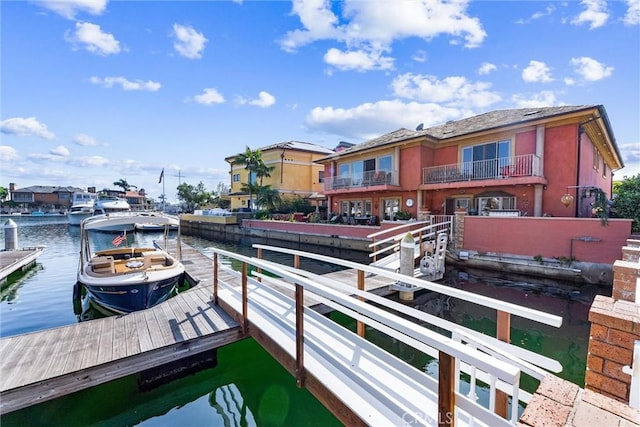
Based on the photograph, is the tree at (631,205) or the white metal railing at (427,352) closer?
the white metal railing at (427,352)

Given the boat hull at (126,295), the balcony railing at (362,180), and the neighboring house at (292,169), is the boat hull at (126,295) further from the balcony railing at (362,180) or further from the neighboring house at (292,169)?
the neighboring house at (292,169)

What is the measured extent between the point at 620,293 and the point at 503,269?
31.6 ft

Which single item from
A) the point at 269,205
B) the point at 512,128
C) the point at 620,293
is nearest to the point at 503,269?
the point at 512,128

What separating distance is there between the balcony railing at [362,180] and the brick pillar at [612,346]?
18104 millimetres

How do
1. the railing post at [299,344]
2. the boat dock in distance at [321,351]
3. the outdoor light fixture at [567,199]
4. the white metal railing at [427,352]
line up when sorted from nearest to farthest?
1. the white metal railing at [427,352]
2. the boat dock in distance at [321,351]
3. the railing post at [299,344]
4. the outdoor light fixture at [567,199]

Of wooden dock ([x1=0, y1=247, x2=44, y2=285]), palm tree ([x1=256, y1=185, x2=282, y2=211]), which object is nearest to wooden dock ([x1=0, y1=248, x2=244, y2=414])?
wooden dock ([x1=0, y1=247, x2=44, y2=285])

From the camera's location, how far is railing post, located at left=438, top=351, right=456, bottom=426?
169cm

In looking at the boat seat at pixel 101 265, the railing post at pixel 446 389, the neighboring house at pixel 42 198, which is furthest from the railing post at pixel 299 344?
the neighboring house at pixel 42 198

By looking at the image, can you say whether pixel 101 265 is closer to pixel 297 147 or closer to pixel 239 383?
pixel 239 383

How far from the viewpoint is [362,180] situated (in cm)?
2162

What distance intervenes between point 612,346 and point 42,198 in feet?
326

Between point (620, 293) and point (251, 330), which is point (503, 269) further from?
point (251, 330)

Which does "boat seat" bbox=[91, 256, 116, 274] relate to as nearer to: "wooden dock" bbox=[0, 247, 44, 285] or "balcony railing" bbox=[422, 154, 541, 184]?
"wooden dock" bbox=[0, 247, 44, 285]

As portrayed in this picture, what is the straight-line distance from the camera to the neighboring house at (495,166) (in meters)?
13.9
